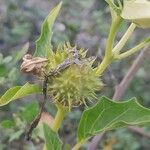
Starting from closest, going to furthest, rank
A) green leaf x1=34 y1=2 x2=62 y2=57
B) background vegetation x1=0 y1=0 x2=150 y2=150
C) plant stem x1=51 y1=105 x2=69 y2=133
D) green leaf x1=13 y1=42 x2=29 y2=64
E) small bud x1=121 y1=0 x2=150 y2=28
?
small bud x1=121 y1=0 x2=150 y2=28 < plant stem x1=51 y1=105 x2=69 y2=133 < green leaf x1=34 y1=2 x2=62 y2=57 < green leaf x1=13 y1=42 x2=29 y2=64 < background vegetation x1=0 y1=0 x2=150 y2=150

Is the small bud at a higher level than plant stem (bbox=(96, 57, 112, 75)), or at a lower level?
higher

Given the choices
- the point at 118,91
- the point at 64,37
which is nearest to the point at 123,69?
the point at 64,37

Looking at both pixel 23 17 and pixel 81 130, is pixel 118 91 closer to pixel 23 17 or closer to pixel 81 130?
pixel 81 130

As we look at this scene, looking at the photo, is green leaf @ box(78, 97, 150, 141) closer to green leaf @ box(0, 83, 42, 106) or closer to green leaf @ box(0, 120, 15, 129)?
green leaf @ box(0, 83, 42, 106)

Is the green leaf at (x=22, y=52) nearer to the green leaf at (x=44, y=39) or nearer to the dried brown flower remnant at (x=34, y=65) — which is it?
the green leaf at (x=44, y=39)

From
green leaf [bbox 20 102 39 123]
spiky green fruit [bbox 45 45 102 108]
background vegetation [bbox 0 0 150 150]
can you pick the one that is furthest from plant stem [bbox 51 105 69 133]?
background vegetation [bbox 0 0 150 150]

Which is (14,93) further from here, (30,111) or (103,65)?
(30,111)
